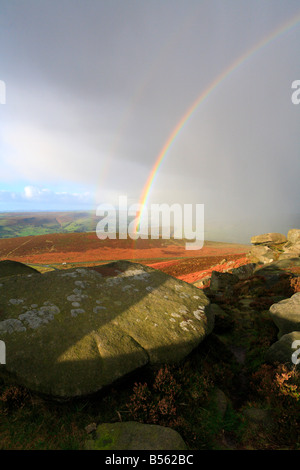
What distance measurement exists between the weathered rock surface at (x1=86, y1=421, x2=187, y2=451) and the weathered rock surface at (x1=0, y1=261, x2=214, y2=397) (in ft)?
2.89

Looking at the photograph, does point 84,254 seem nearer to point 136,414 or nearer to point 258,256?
point 258,256

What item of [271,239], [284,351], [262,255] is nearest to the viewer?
[284,351]

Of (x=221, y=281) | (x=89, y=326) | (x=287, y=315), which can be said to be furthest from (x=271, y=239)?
(x=89, y=326)

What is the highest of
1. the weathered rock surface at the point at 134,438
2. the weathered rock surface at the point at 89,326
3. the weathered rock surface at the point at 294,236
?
the weathered rock surface at the point at 294,236

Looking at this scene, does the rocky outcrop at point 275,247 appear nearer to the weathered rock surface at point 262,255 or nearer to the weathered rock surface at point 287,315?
the weathered rock surface at point 262,255

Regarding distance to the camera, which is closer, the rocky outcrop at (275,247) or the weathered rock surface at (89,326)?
the weathered rock surface at (89,326)

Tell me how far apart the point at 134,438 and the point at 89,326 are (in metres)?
2.93

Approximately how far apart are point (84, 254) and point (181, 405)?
6719cm

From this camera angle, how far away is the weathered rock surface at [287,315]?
798cm

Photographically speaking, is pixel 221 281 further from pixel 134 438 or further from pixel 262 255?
pixel 262 255

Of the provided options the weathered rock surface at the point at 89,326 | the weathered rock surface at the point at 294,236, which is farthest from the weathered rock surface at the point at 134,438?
the weathered rock surface at the point at 294,236

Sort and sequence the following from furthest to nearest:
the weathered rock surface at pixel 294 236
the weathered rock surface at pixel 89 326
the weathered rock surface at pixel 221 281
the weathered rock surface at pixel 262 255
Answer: the weathered rock surface at pixel 294 236 → the weathered rock surface at pixel 262 255 → the weathered rock surface at pixel 221 281 → the weathered rock surface at pixel 89 326

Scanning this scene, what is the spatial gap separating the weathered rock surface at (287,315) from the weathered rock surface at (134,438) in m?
6.34

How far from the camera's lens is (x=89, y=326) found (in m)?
6.20
